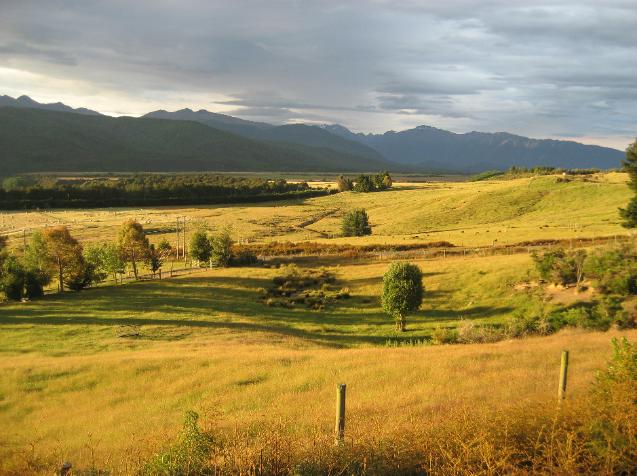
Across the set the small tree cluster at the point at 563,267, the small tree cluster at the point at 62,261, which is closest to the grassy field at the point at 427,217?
the small tree cluster at the point at 563,267

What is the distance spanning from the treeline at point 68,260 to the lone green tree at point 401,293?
3271 centimetres

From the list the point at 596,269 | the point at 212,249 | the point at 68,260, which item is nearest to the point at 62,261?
the point at 68,260

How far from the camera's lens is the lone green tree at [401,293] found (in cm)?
4122

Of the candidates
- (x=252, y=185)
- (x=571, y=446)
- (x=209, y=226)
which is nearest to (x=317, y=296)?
(x=571, y=446)

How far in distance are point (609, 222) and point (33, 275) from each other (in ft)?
280

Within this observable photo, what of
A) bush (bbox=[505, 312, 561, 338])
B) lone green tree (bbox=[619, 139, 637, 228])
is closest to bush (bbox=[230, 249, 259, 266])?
bush (bbox=[505, 312, 561, 338])

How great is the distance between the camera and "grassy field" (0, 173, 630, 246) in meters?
87.0

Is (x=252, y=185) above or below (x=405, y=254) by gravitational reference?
above

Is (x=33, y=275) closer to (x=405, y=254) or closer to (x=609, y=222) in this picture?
(x=405, y=254)

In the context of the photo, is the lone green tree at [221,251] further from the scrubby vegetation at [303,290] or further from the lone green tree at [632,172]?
the lone green tree at [632,172]

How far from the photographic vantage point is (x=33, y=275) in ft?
176

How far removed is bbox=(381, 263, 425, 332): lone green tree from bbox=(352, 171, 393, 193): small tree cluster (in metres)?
143

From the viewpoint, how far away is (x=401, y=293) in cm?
4116

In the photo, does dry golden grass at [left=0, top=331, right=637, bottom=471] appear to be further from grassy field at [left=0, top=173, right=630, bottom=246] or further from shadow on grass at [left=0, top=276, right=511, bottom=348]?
grassy field at [left=0, top=173, right=630, bottom=246]
